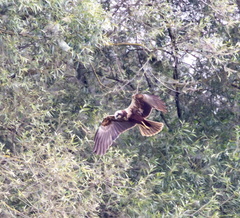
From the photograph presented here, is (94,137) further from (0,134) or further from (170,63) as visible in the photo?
(170,63)

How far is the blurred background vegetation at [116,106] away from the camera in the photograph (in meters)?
4.15

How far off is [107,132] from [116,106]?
768 millimetres

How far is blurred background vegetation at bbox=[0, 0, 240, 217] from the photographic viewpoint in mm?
4152

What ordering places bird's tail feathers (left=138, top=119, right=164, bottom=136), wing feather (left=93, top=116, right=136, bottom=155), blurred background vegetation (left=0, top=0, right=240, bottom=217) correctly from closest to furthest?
blurred background vegetation (left=0, top=0, right=240, bottom=217) → wing feather (left=93, top=116, right=136, bottom=155) → bird's tail feathers (left=138, top=119, right=164, bottom=136)

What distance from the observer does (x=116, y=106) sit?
203 inches

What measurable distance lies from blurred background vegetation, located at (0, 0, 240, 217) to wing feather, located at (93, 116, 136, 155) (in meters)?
0.21

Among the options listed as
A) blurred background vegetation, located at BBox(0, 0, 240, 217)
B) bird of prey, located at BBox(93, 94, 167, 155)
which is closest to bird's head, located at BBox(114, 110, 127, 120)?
bird of prey, located at BBox(93, 94, 167, 155)

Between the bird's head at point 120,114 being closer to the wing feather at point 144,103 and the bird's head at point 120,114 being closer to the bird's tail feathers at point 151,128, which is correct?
the wing feather at point 144,103

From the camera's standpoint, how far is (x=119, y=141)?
5059 mm

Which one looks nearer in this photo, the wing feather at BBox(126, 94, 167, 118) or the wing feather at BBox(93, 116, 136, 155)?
the wing feather at BBox(93, 116, 136, 155)

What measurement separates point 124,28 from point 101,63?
0.40m

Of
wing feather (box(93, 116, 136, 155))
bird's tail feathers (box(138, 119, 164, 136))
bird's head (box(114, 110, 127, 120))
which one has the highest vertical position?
bird's head (box(114, 110, 127, 120))

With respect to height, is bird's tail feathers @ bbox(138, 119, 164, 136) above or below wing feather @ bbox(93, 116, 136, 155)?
below

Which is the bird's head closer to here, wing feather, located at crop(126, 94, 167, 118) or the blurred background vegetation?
wing feather, located at crop(126, 94, 167, 118)
